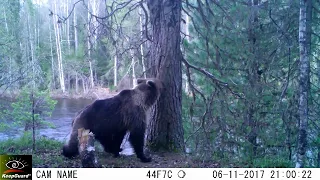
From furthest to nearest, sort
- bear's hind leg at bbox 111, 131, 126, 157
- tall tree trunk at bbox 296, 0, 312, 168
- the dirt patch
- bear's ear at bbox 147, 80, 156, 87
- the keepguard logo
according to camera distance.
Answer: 1. bear's hind leg at bbox 111, 131, 126, 157
2. bear's ear at bbox 147, 80, 156, 87
3. the dirt patch
4. tall tree trunk at bbox 296, 0, 312, 168
5. the keepguard logo

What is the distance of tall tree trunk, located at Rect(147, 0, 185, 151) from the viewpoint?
7504 mm

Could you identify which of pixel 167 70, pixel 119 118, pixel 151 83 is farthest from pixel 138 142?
pixel 167 70

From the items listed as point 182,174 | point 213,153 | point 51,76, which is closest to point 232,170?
point 182,174

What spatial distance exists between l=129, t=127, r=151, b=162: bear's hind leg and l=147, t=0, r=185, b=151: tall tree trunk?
2.41 ft

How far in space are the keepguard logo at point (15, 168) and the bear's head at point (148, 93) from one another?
2.65 m

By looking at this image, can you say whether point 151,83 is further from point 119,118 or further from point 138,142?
point 138,142

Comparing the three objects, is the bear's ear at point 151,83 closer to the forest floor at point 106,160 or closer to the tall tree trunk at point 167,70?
the tall tree trunk at point 167,70

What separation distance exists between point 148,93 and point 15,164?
308 centimetres

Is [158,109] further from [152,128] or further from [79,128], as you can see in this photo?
[79,128]

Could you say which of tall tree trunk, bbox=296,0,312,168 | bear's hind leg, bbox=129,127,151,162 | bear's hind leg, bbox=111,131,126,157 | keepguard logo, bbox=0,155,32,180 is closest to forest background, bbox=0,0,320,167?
tall tree trunk, bbox=296,0,312,168

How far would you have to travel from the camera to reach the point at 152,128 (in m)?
7.85

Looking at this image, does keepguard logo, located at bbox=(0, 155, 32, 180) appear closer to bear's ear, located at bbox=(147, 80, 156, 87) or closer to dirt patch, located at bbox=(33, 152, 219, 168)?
dirt patch, located at bbox=(33, 152, 219, 168)

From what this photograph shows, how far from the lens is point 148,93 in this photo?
7434 millimetres

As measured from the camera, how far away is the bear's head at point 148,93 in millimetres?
7383
